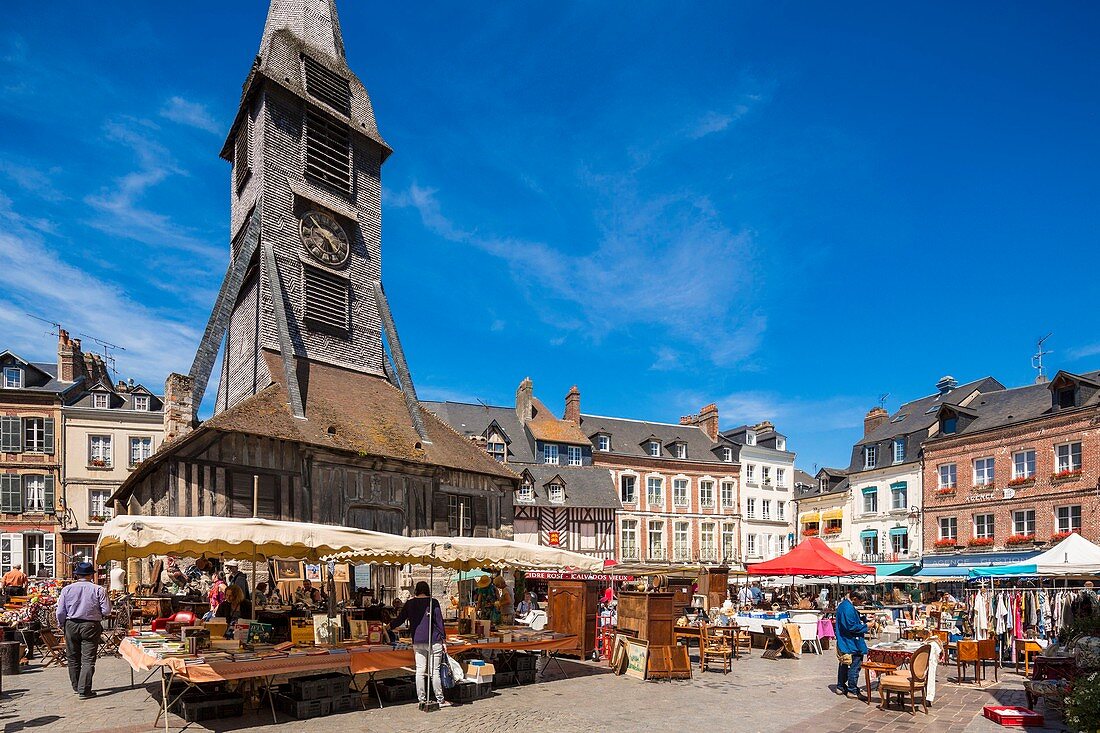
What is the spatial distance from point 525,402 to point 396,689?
29247 millimetres

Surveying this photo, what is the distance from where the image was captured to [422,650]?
9.15m

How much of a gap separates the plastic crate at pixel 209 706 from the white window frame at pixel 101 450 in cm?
2462

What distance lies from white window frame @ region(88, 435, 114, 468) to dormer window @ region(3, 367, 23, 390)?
10.6ft

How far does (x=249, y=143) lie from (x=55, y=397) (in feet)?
46.6

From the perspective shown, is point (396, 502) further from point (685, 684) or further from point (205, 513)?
point (685, 684)

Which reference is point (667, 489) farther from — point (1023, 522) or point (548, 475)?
point (1023, 522)

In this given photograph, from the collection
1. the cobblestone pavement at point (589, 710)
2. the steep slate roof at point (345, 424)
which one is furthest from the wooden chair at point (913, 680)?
the steep slate roof at point (345, 424)

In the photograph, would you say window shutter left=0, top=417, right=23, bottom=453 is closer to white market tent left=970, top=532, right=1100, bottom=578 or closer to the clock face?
the clock face

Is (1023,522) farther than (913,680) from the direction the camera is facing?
Yes

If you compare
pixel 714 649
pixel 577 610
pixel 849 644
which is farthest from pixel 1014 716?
pixel 577 610

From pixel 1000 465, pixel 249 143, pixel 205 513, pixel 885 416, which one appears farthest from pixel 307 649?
pixel 885 416

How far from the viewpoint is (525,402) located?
3862 centimetres

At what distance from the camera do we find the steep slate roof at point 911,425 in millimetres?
32031

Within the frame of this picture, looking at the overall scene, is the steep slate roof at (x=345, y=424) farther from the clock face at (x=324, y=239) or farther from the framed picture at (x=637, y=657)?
the framed picture at (x=637, y=657)
